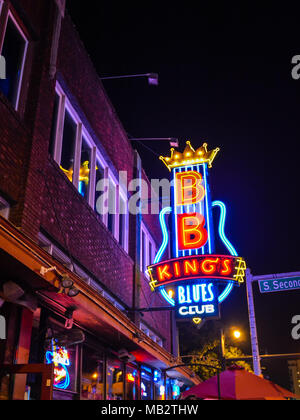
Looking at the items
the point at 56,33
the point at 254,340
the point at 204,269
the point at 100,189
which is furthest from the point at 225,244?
the point at 56,33

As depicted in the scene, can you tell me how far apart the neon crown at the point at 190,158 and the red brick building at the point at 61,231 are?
2740 millimetres

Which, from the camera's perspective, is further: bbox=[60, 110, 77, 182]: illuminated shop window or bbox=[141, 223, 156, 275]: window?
bbox=[141, 223, 156, 275]: window

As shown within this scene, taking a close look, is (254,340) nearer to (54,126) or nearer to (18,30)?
(54,126)

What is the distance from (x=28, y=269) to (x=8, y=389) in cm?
185

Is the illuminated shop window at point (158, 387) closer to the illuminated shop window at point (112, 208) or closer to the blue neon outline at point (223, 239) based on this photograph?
the blue neon outline at point (223, 239)

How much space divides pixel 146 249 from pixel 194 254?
3.50m

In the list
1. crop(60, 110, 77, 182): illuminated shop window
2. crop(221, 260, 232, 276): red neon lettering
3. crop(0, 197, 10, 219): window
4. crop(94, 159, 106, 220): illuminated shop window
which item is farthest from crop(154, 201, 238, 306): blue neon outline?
crop(0, 197, 10, 219): window

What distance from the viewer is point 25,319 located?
6914mm

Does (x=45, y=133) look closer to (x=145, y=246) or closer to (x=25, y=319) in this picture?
(x=25, y=319)

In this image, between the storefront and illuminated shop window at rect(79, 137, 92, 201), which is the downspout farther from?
the storefront

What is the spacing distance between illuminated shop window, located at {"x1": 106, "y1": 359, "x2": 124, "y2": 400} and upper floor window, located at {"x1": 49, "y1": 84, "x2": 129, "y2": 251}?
12.8 ft

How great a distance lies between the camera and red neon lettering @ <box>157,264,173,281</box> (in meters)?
14.0

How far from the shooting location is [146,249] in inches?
704

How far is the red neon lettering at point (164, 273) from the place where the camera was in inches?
553
